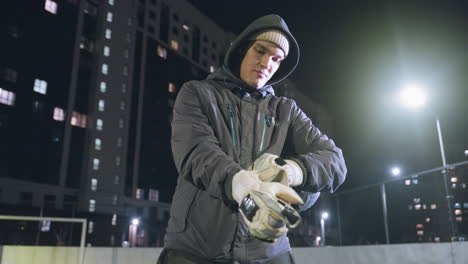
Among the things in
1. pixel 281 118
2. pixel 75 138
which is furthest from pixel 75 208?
pixel 281 118

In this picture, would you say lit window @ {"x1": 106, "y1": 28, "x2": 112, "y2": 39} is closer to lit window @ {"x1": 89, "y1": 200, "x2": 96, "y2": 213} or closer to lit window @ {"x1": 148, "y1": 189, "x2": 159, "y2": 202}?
lit window @ {"x1": 148, "y1": 189, "x2": 159, "y2": 202}

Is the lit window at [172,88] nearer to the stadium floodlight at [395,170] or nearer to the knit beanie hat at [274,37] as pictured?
the stadium floodlight at [395,170]

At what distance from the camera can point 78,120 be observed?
48.9 m

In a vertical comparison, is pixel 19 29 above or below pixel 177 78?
below

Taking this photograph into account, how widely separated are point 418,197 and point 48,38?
1870 inches

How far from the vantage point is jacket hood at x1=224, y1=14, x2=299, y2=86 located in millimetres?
2023

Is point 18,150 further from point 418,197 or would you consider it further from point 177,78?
point 418,197

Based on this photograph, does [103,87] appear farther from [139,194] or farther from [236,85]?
[236,85]

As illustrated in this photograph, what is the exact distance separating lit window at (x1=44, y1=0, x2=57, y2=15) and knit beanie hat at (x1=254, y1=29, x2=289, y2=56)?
172ft

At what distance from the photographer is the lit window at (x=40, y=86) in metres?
43.8

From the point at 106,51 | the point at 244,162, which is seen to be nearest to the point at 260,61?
the point at 244,162

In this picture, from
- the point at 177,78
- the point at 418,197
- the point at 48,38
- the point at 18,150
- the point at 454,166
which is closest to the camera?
the point at 454,166

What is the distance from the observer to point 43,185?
43844 millimetres

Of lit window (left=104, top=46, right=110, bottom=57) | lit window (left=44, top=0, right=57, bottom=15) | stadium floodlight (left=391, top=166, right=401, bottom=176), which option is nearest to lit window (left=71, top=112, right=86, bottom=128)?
lit window (left=104, top=46, right=110, bottom=57)
